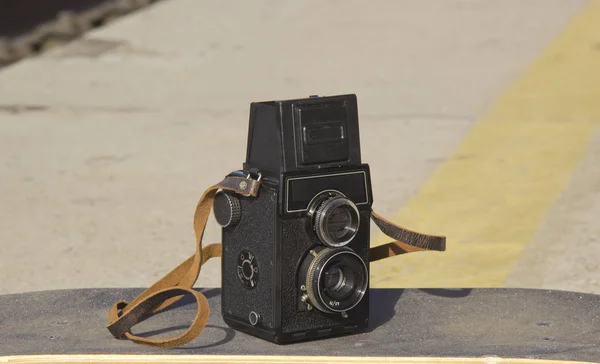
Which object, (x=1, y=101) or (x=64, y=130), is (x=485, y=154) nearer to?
(x=64, y=130)

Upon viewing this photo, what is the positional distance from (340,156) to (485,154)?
361 centimetres

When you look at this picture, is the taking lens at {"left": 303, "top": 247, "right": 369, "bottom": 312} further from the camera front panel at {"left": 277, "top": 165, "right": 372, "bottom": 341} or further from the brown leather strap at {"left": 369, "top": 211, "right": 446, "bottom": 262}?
the brown leather strap at {"left": 369, "top": 211, "right": 446, "bottom": 262}

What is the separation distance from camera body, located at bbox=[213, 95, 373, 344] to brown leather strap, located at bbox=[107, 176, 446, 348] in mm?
64

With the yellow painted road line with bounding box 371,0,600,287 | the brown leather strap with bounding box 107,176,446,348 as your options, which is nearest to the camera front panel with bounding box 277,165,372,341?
the brown leather strap with bounding box 107,176,446,348

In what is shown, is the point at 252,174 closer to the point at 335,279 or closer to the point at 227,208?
the point at 227,208

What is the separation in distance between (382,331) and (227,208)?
0.51 meters

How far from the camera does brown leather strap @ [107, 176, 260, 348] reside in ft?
10.2

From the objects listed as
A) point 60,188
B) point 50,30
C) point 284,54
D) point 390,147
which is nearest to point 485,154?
point 390,147

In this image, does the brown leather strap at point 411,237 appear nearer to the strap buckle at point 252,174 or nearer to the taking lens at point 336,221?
the taking lens at point 336,221

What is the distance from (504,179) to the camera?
6160 mm

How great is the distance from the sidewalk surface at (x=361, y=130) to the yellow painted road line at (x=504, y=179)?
0.02 metres

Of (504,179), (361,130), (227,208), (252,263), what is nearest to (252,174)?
(227,208)

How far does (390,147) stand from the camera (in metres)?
6.90

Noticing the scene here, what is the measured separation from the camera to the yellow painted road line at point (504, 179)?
4898 mm
